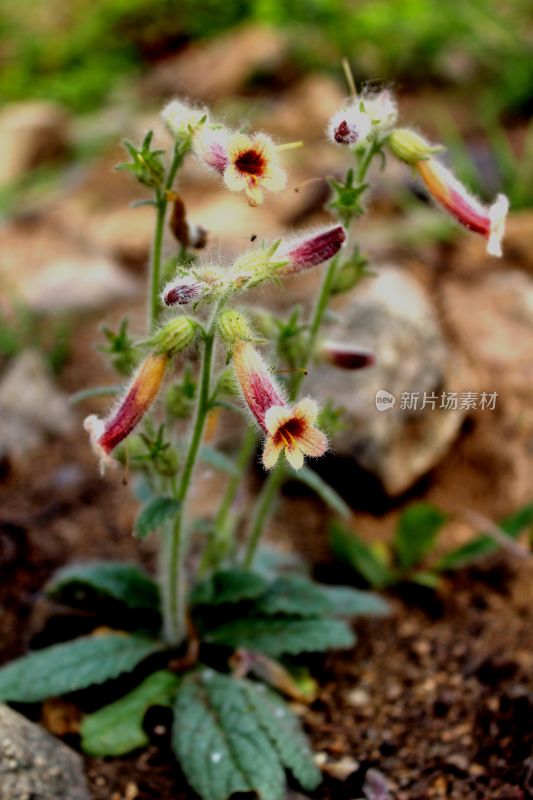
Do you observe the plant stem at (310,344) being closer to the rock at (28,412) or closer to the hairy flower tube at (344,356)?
the hairy flower tube at (344,356)

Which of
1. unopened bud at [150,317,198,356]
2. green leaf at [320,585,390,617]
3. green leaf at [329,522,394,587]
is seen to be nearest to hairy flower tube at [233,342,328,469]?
unopened bud at [150,317,198,356]

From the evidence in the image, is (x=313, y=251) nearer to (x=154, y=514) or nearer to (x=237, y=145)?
(x=237, y=145)

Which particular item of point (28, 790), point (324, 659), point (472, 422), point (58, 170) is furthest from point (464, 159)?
point (28, 790)

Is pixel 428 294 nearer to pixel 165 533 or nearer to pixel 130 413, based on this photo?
pixel 165 533

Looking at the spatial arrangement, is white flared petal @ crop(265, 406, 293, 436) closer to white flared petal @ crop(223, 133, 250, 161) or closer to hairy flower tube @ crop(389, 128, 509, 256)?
white flared petal @ crop(223, 133, 250, 161)

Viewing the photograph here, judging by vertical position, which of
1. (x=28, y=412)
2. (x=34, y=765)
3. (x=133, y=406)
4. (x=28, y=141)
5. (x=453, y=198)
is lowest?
(x=34, y=765)

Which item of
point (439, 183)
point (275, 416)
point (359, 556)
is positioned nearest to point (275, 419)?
point (275, 416)

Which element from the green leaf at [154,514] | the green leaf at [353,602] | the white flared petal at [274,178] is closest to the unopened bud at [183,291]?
the white flared petal at [274,178]
